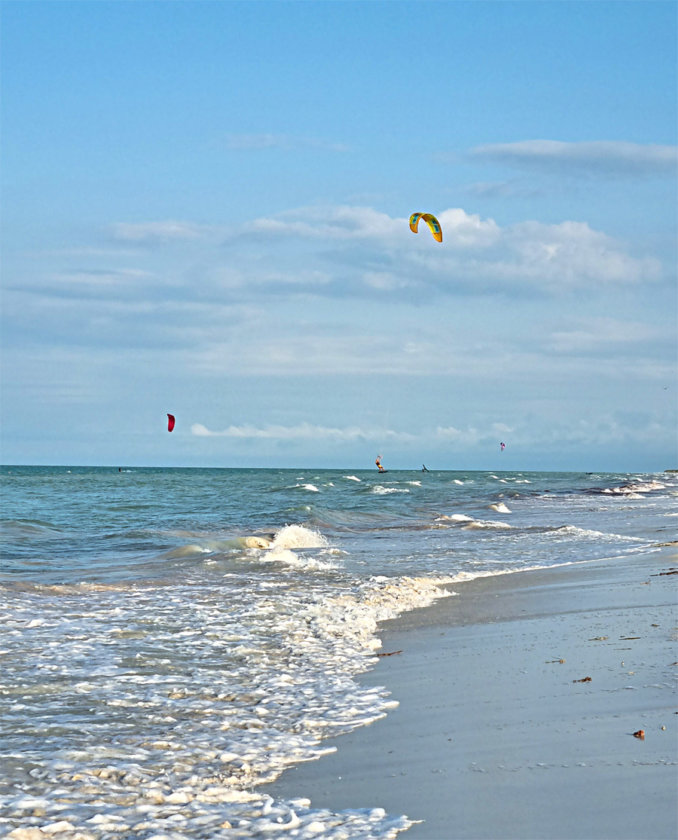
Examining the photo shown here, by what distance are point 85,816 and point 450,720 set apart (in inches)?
90.8

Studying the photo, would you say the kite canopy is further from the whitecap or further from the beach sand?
the beach sand

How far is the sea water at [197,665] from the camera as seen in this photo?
445 cm

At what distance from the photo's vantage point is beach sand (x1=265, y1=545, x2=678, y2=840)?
3.90 meters

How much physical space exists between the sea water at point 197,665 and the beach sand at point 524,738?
267mm

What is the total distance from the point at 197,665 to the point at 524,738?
3.68 meters

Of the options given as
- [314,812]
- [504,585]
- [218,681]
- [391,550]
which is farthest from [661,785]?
[391,550]

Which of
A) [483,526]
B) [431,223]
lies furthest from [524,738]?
[483,526]

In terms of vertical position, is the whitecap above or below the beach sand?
below

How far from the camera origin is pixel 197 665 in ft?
25.6

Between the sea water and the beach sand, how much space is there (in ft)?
0.88

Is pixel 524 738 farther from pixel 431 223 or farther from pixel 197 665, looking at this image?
pixel 431 223

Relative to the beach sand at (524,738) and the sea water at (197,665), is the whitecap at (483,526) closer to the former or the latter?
the sea water at (197,665)

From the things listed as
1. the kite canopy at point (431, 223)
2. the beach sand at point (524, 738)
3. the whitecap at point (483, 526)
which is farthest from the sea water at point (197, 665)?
the kite canopy at point (431, 223)

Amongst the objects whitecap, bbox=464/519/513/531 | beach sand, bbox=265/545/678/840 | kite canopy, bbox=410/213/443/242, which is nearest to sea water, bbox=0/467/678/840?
beach sand, bbox=265/545/678/840
